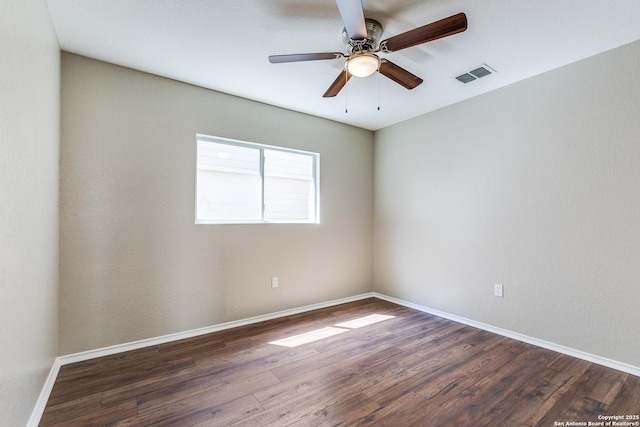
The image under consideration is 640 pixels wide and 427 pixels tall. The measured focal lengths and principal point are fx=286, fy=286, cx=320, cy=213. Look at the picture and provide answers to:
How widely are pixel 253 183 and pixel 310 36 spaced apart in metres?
1.72

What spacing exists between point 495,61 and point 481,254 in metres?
1.89

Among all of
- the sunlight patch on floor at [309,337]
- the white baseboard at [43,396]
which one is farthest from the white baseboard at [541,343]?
the white baseboard at [43,396]

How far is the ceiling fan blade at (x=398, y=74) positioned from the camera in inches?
84.1

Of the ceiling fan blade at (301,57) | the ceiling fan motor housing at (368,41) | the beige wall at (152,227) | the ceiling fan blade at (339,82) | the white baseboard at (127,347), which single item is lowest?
the white baseboard at (127,347)

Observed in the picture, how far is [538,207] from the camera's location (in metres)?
2.70

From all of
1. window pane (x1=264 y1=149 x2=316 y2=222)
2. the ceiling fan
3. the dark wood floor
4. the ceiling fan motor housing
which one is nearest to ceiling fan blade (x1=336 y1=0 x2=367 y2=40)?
the ceiling fan

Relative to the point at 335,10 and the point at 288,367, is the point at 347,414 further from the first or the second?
the point at 335,10

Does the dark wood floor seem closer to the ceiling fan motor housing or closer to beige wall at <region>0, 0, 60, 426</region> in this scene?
beige wall at <region>0, 0, 60, 426</region>

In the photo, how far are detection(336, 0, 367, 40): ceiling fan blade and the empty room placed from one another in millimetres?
15

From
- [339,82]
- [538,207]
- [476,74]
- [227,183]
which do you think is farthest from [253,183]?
[538,207]

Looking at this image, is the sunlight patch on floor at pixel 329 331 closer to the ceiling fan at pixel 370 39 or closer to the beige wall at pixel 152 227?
the beige wall at pixel 152 227

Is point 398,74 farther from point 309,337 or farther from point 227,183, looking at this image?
point 309,337

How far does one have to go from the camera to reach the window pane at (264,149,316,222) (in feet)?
11.5

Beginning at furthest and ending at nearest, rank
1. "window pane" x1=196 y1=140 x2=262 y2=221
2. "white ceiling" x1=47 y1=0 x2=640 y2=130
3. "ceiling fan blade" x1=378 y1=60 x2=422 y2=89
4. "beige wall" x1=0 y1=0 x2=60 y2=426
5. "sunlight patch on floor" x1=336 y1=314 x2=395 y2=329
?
"sunlight patch on floor" x1=336 y1=314 x2=395 y2=329, "window pane" x1=196 y1=140 x2=262 y2=221, "ceiling fan blade" x1=378 y1=60 x2=422 y2=89, "white ceiling" x1=47 y1=0 x2=640 y2=130, "beige wall" x1=0 y1=0 x2=60 y2=426
